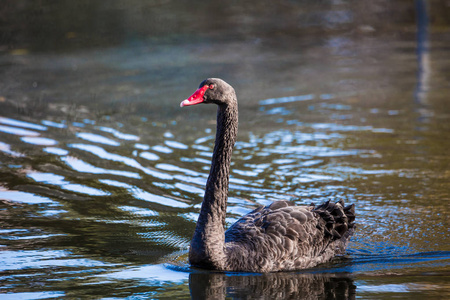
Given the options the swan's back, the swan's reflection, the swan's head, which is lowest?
the swan's reflection

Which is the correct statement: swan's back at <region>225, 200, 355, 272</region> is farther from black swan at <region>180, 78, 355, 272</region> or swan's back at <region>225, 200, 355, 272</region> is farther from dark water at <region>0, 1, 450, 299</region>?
dark water at <region>0, 1, 450, 299</region>

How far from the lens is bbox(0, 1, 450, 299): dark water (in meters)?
5.46

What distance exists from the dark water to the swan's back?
0.40 ft

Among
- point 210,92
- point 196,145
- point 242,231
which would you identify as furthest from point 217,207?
point 196,145

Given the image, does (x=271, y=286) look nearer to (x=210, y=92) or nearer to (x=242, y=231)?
(x=242, y=231)

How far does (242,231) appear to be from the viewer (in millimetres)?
5629

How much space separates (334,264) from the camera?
A: 5.74 meters

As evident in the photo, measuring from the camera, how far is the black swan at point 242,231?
17.5 ft

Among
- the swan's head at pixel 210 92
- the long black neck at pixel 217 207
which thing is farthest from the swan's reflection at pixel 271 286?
the swan's head at pixel 210 92

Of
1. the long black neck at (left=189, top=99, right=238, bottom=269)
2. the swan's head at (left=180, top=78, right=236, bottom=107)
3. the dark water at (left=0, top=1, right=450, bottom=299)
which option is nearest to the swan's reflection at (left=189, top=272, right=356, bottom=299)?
the dark water at (left=0, top=1, right=450, bottom=299)

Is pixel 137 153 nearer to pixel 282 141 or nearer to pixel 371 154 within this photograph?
pixel 282 141

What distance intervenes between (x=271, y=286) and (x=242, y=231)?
62cm

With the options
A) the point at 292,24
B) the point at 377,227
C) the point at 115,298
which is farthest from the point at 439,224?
the point at 292,24

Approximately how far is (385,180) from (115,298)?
4.03 metres
